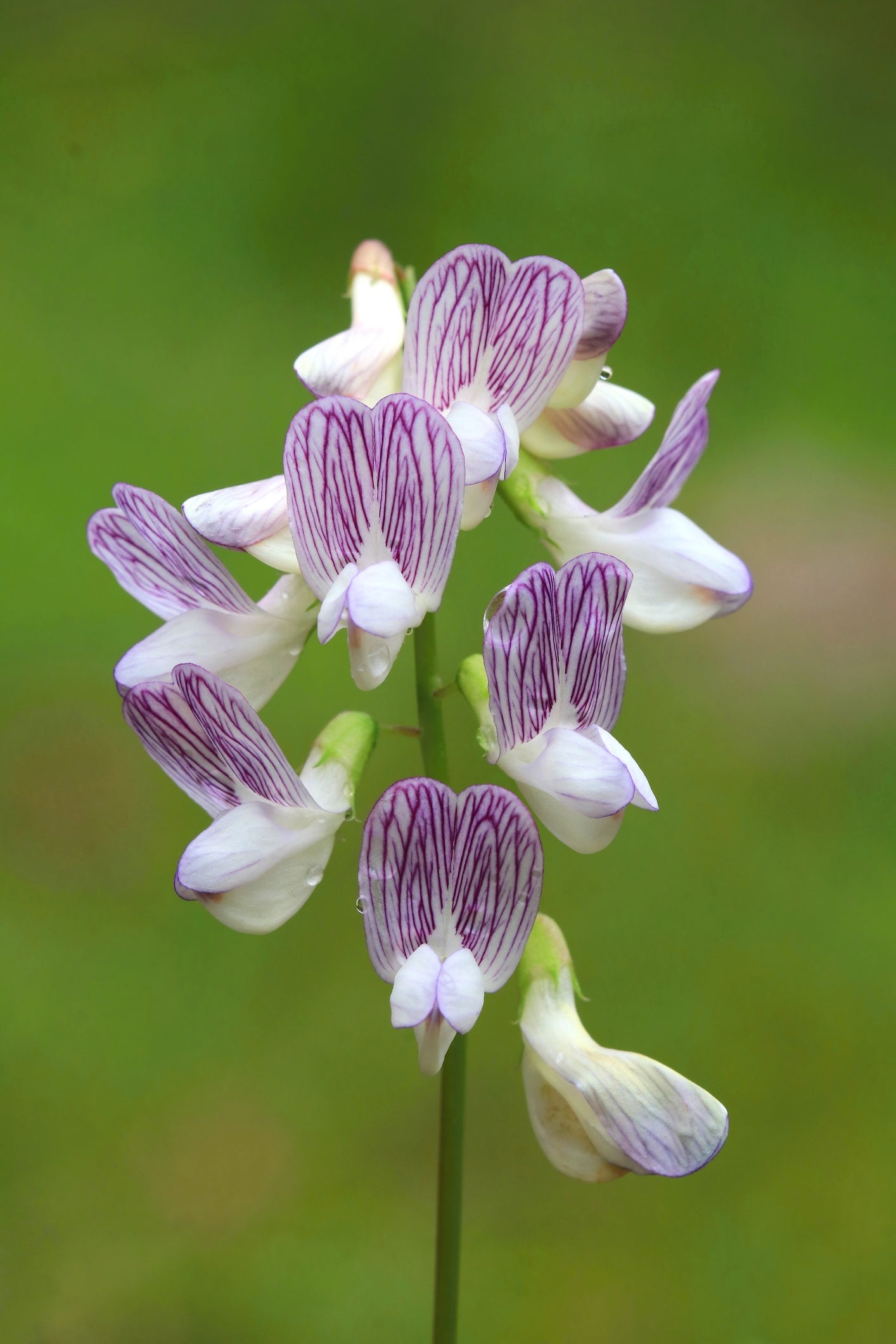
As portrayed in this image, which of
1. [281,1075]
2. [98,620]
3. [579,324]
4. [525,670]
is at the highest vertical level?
[98,620]

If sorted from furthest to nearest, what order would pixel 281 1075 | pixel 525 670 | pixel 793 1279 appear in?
pixel 281 1075
pixel 793 1279
pixel 525 670

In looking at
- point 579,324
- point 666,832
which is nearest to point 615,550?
point 579,324

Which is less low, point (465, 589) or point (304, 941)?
point (465, 589)

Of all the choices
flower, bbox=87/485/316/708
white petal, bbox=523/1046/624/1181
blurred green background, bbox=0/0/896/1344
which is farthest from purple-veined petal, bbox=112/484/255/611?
blurred green background, bbox=0/0/896/1344

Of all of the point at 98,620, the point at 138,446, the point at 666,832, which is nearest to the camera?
the point at 666,832

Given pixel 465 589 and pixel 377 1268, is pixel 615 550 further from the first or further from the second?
pixel 465 589

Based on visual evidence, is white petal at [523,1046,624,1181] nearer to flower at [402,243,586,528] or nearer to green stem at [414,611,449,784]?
green stem at [414,611,449,784]
